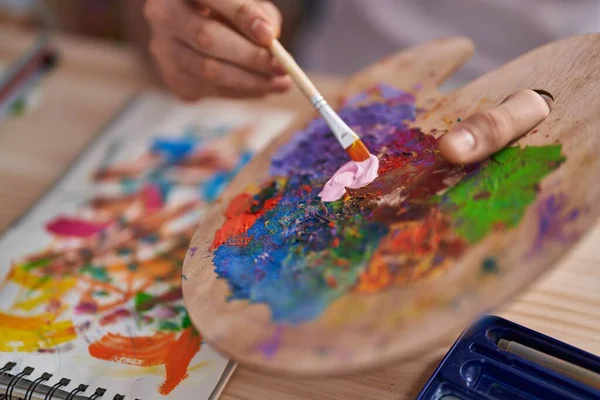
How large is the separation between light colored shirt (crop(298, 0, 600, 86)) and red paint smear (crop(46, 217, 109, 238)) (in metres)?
0.66

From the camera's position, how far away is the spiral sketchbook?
0.59 metres

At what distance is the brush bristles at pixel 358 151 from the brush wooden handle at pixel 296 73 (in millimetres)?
79

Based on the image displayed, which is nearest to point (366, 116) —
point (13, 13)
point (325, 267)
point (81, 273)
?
point (325, 267)

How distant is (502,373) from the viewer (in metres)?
0.51

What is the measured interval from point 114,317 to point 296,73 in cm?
36

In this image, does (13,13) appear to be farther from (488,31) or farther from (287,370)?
(287,370)

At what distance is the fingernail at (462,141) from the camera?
0.48 m

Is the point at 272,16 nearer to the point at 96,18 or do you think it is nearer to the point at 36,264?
the point at 36,264

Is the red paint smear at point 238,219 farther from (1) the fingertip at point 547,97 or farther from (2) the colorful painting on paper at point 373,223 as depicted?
(1) the fingertip at point 547,97

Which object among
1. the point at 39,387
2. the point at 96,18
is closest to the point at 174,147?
the point at 39,387

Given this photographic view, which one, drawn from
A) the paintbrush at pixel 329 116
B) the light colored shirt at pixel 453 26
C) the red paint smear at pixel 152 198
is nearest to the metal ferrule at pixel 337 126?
the paintbrush at pixel 329 116

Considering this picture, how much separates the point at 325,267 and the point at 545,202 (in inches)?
7.1

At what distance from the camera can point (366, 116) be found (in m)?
0.68

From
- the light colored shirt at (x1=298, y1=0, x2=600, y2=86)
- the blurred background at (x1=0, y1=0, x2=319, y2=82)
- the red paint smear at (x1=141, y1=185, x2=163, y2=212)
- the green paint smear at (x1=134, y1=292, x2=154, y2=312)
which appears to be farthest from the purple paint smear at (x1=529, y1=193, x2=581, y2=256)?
the blurred background at (x1=0, y1=0, x2=319, y2=82)
